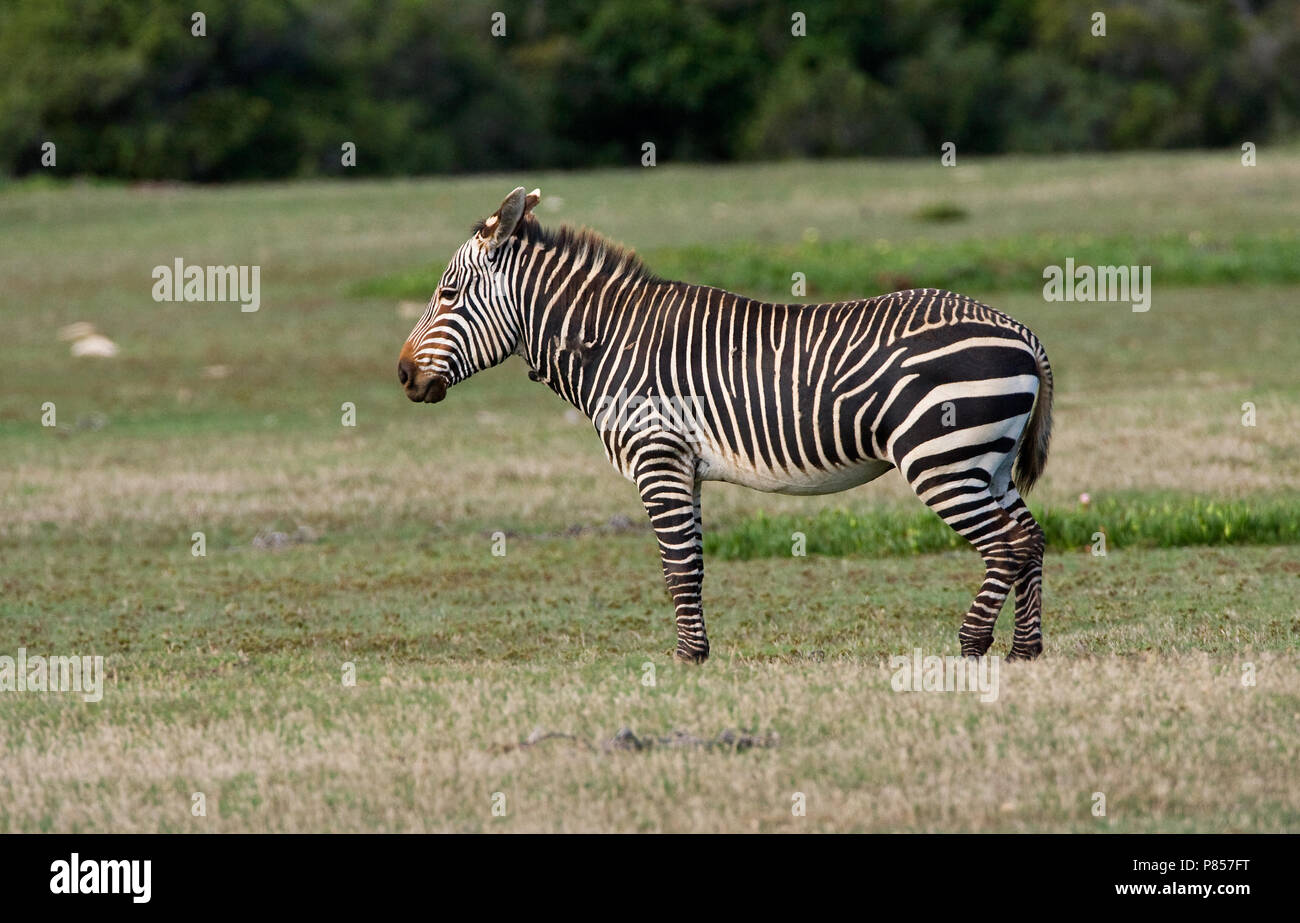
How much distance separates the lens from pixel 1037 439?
9469 millimetres

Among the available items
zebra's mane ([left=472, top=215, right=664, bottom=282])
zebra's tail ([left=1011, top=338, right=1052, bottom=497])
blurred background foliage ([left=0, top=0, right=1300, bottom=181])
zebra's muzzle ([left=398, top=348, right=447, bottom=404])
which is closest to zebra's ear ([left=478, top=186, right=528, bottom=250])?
zebra's mane ([left=472, top=215, right=664, bottom=282])

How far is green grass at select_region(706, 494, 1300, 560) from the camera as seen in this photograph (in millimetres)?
13891

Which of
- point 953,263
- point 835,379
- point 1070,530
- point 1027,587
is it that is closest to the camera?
point 835,379

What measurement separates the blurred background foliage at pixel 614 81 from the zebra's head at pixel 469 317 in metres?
51.7

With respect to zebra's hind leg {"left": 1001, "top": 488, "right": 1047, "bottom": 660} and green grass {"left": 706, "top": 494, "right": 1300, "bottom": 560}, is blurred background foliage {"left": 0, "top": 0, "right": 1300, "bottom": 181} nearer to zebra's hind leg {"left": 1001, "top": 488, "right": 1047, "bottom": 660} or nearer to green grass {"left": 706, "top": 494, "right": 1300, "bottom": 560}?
green grass {"left": 706, "top": 494, "right": 1300, "bottom": 560}

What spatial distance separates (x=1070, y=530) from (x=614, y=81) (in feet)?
203

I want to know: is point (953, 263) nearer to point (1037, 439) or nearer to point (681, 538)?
point (1037, 439)

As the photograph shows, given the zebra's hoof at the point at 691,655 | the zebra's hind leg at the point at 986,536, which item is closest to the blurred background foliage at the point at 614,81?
the zebra's hoof at the point at 691,655

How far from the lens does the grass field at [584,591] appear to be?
23.4 feet

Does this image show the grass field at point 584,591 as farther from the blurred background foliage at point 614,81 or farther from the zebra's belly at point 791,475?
the blurred background foliage at point 614,81

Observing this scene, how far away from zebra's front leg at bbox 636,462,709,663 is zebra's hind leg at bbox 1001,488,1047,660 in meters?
1.65

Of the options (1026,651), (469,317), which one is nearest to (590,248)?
(469,317)

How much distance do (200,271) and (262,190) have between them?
547 inches

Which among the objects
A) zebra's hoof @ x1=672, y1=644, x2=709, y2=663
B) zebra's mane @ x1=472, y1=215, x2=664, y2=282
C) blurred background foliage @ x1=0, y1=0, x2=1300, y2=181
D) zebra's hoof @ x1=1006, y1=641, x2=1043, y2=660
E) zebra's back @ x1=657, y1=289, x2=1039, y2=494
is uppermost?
blurred background foliage @ x1=0, y1=0, x2=1300, y2=181
